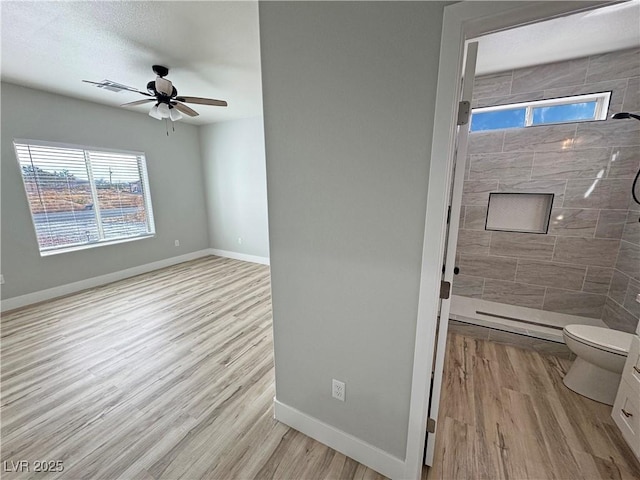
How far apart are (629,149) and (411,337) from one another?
2.84 meters

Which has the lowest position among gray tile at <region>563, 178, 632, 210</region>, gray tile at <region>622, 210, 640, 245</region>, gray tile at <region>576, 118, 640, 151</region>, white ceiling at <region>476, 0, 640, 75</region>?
gray tile at <region>622, 210, 640, 245</region>

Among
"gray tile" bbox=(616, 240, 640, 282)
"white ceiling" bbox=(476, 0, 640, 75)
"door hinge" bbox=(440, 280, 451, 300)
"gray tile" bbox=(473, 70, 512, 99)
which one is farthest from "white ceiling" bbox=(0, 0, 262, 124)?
"gray tile" bbox=(616, 240, 640, 282)

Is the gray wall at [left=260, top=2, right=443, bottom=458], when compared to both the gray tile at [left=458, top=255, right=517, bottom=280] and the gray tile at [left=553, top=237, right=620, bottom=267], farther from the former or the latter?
the gray tile at [left=553, top=237, right=620, bottom=267]

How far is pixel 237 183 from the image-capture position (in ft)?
16.0

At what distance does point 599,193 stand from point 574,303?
1.09 metres

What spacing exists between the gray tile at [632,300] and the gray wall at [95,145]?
19.8 ft

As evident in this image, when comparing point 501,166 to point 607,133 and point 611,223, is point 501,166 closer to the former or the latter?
point 607,133

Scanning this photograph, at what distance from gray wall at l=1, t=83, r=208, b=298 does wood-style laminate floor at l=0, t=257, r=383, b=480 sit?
22.2 inches

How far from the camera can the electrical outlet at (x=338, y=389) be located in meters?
1.36

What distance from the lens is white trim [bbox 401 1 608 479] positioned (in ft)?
2.67

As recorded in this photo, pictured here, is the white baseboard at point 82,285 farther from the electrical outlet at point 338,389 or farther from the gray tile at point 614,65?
the gray tile at point 614,65

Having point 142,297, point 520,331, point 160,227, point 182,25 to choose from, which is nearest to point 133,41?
point 182,25

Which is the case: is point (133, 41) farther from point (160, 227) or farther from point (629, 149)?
point (629, 149)

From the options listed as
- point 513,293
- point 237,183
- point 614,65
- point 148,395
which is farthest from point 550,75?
point 237,183
